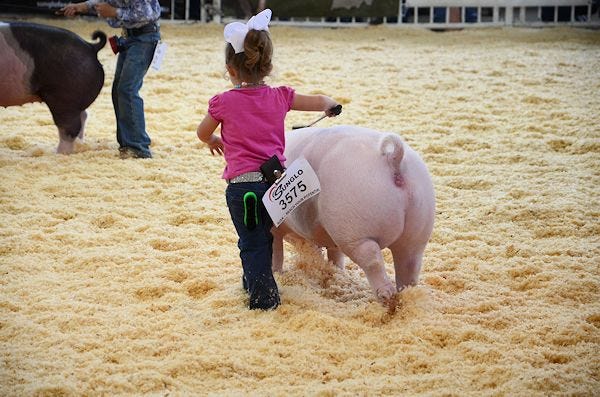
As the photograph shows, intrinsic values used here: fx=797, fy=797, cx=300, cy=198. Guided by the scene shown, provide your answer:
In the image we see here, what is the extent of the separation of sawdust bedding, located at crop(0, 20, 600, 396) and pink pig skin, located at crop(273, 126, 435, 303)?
0.20 metres

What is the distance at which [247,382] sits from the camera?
2422mm

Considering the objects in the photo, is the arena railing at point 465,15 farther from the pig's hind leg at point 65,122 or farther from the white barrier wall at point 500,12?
the pig's hind leg at point 65,122

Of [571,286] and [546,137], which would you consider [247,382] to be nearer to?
[571,286]

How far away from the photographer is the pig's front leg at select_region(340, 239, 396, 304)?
283 cm

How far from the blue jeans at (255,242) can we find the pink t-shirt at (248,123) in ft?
0.25

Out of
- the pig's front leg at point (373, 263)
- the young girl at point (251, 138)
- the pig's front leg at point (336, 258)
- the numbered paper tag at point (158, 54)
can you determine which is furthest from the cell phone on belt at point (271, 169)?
the numbered paper tag at point (158, 54)

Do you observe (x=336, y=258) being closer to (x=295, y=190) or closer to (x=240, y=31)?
(x=295, y=190)

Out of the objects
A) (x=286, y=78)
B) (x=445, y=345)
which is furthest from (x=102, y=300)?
(x=286, y=78)

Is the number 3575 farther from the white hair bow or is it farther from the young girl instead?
the white hair bow

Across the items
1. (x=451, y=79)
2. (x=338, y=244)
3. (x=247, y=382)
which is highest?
(x=451, y=79)

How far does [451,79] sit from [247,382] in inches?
221

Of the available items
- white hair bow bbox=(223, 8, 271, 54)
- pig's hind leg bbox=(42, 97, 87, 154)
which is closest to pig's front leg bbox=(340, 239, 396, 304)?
white hair bow bbox=(223, 8, 271, 54)

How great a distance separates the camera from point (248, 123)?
297 centimetres

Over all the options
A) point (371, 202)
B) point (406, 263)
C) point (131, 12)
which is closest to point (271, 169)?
point (371, 202)
